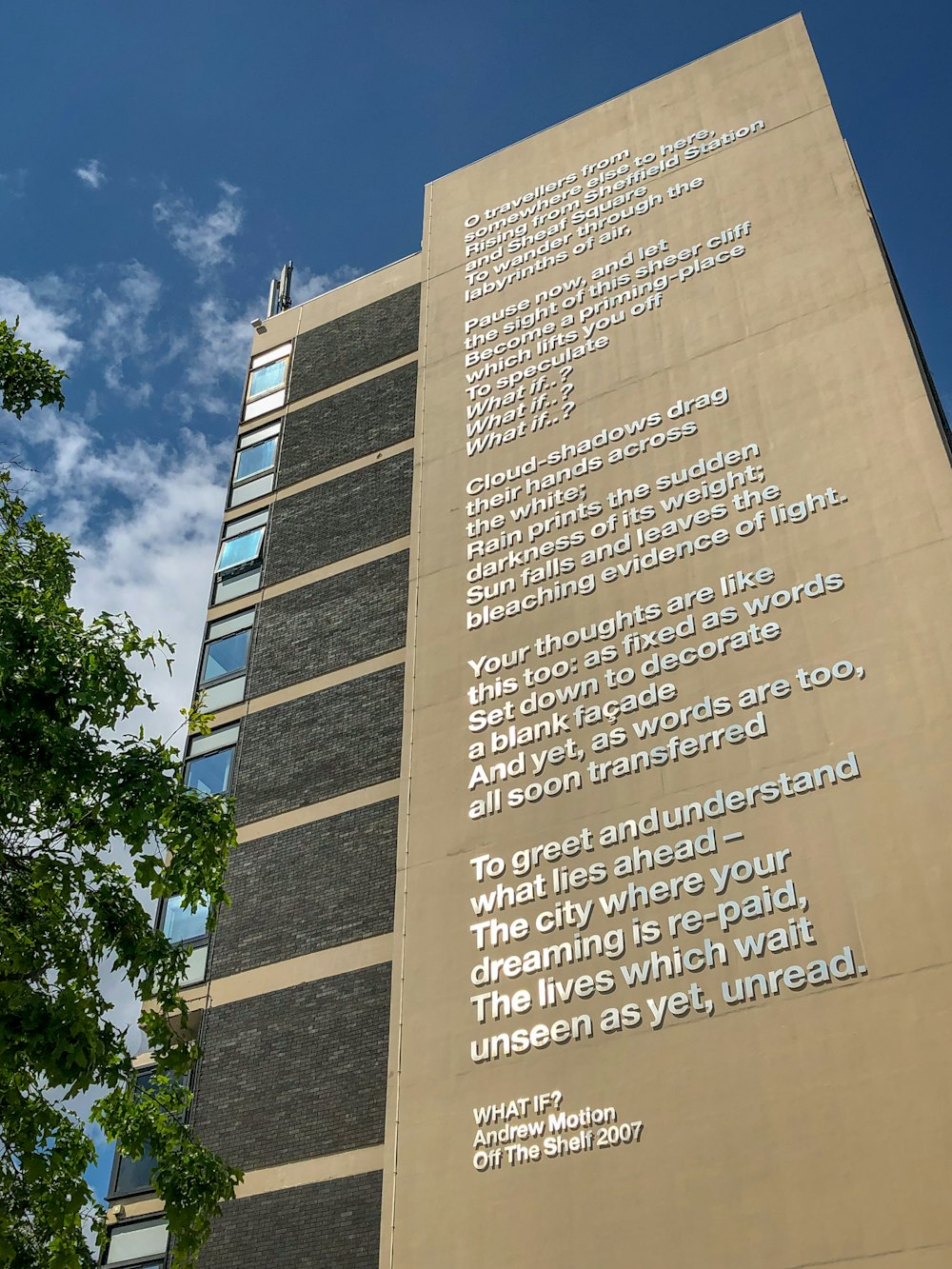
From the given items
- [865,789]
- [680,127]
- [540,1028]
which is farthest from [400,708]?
[680,127]

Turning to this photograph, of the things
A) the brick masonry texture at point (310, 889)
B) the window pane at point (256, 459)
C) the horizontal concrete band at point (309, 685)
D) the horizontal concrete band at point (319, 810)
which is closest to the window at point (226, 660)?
the horizontal concrete band at point (309, 685)

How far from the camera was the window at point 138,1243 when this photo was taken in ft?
59.4

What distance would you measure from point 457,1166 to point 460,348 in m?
15.1

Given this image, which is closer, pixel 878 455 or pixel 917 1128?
pixel 917 1128

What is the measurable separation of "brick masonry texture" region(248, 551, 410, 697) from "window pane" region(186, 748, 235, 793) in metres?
1.23

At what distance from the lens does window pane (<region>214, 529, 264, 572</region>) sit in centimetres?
2531

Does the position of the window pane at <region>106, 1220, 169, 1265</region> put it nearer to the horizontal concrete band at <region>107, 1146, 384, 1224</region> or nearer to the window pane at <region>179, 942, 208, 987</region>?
the horizontal concrete band at <region>107, 1146, 384, 1224</region>

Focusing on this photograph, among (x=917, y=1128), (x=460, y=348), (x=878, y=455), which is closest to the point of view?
(x=917, y=1128)

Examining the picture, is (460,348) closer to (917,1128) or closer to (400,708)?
(400,708)

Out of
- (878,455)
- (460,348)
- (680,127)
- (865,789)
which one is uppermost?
(680,127)

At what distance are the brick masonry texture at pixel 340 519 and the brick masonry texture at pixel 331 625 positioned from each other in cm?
60

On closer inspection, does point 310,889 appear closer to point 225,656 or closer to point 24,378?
point 225,656

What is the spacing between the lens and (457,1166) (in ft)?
52.3

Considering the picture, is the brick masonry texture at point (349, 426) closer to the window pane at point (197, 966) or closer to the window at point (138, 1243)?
the window pane at point (197, 966)
